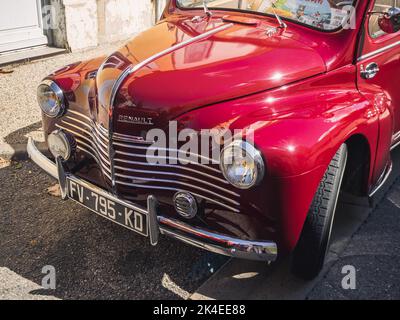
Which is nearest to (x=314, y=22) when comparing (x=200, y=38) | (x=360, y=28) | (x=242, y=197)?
(x=360, y=28)

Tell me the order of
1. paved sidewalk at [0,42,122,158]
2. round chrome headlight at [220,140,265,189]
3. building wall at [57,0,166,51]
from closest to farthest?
1. round chrome headlight at [220,140,265,189]
2. paved sidewalk at [0,42,122,158]
3. building wall at [57,0,166,51]

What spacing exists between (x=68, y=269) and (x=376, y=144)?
1.85 metres

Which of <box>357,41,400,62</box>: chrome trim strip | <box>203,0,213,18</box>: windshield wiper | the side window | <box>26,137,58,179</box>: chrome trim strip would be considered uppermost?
the side window

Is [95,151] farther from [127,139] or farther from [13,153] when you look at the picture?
[13,153]

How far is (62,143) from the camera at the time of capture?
302 cm

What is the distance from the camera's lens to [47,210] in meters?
3.52

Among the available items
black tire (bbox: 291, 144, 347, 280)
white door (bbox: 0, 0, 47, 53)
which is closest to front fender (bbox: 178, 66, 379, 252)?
black tire (bbox: 291, 144, 347, 280)

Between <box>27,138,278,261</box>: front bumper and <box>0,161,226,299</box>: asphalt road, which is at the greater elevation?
<box>27,138,278,261</box>: front bumper

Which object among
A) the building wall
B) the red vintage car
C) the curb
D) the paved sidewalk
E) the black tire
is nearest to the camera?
the red vintage car

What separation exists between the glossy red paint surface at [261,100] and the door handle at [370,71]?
0.04 m

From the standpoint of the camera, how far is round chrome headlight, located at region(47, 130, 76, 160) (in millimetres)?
2994

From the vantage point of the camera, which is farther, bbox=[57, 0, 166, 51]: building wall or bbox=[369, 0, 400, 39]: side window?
bbox=[57, 0, 166, 51]: building wall

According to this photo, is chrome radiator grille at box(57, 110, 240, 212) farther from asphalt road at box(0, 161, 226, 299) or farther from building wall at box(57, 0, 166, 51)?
building wall at box(57, 0, 166, 51)

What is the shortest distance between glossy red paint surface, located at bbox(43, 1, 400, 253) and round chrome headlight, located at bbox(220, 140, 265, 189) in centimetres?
4
